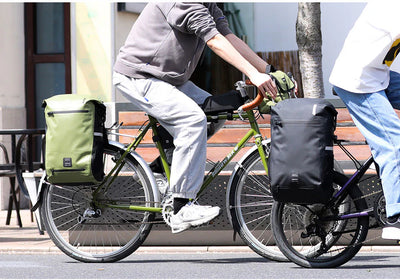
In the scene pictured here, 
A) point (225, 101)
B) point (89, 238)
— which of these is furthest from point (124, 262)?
point (225, 101)

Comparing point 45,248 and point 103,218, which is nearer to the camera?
point 103,218

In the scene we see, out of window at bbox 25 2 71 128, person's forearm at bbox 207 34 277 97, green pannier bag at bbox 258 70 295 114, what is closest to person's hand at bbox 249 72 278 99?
person's forearm at bbox 207 34 277 97

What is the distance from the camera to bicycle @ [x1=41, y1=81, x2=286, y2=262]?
578cm

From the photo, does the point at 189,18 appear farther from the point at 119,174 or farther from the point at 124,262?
the point at 124,262

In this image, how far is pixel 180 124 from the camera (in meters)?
5.57

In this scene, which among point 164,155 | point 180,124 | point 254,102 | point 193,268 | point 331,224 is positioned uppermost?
point 254,102

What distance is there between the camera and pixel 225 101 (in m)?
5.70

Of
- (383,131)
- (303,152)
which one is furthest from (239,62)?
(383,131)

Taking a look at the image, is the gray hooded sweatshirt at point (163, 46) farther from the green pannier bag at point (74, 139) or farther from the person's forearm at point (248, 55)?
the green pannier bag at point (74, 139)

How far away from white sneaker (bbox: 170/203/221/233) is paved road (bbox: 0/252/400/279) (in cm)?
28

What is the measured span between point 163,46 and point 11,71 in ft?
19.8

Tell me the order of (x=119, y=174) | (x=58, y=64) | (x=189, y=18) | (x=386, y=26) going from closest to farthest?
(x=386, y=26), (x=189, y=18), (x=119, y=174), (x=58, y=64)

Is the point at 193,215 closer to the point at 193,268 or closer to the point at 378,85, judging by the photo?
the point at 193,268

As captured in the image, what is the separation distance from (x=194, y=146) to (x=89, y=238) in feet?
3.49
